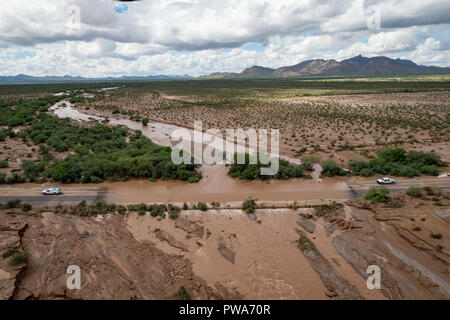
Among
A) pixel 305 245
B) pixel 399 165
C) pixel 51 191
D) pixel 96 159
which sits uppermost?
pixel 96 159

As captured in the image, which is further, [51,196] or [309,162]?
[309,162]

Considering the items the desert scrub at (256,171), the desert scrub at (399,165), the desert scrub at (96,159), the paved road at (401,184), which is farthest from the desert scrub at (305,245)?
the desert scrub at (399,165)

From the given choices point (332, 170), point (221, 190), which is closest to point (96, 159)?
point (221, 190)

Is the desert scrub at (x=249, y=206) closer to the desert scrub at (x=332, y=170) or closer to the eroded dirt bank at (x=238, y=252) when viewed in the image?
the eroded dirt bank at (x=238, y=252)

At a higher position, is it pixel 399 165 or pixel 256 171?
pixel 399 165

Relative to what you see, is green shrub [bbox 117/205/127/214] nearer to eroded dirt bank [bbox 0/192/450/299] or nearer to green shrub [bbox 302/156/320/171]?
eroded dirt bank [bbox 0/192/450/299]

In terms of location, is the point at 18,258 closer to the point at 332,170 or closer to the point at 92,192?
the point at 92,192

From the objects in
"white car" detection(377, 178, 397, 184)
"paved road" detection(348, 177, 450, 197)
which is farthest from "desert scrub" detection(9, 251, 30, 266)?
"white car" detection(377, 178, 397, 184)
